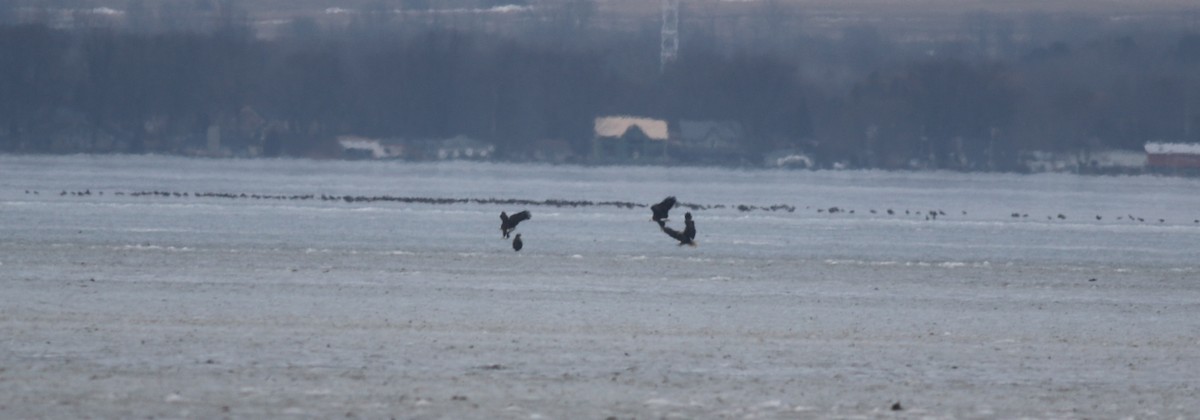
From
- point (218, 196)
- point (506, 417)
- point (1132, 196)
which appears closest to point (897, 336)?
point (506, 417)

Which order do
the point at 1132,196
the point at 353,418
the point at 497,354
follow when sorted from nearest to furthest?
the point at 353,418
the point at 497,354
the point at 1132,196

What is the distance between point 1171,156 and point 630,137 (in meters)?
40.8

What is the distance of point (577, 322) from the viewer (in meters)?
18.3

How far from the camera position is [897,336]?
58.2ft

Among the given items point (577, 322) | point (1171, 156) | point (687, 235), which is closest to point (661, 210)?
point (687, 235)

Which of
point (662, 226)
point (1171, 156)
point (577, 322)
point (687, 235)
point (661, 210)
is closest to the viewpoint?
point (577, 322)

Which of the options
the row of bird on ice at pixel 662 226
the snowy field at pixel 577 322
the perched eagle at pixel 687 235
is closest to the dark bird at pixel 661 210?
the row of bird on ice at pixel 662 226

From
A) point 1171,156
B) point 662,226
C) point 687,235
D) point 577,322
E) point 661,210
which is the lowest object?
point 577,322

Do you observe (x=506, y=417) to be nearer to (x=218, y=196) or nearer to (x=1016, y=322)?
(x=1016, y=322)

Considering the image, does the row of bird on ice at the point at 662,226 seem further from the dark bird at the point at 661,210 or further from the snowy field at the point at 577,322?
the snowy field at the point at 577,322

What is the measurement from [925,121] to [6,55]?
77785mm

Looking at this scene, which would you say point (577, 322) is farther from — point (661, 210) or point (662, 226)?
point (661, 210)

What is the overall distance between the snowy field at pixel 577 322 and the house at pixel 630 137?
340 feet

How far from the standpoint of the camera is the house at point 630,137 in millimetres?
145000
